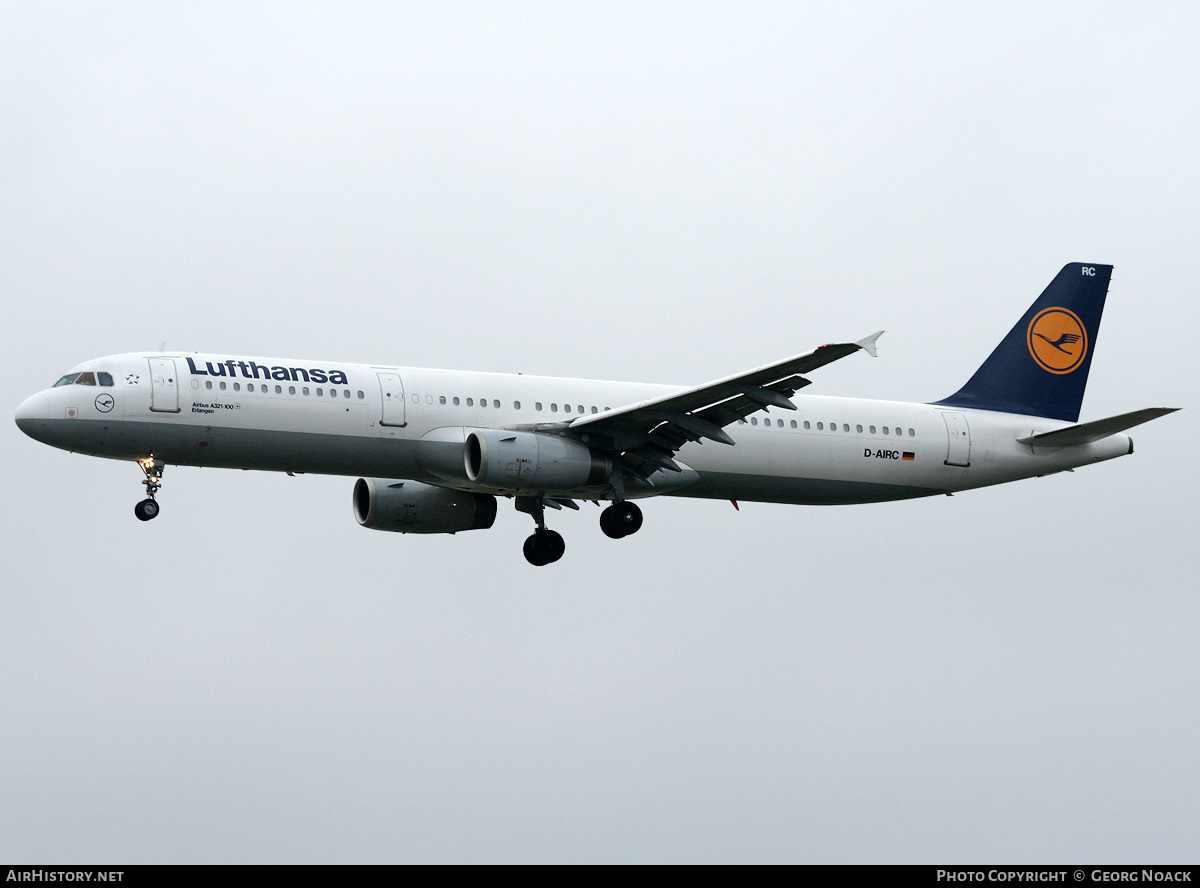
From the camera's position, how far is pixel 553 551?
4309cm

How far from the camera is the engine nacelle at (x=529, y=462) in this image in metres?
37.1

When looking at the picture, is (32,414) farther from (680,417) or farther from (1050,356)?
(1050,356)

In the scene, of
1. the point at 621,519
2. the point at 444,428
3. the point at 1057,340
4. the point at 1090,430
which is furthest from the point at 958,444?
the point at 444,428

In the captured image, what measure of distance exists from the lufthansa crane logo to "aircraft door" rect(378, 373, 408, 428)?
59.6ft

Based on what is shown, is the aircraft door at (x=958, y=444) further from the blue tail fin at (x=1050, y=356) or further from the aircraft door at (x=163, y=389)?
the aircraft door at (x=163, y=389)

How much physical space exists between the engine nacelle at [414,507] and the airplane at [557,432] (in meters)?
0.05

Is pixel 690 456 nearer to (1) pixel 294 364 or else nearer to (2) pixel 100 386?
(1) pixel 294 364

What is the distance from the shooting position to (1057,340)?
46.2 metres

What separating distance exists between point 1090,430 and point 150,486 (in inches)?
902

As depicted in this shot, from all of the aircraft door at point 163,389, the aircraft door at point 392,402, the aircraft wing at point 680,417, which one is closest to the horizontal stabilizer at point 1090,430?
the aircraft wing at point 680,417

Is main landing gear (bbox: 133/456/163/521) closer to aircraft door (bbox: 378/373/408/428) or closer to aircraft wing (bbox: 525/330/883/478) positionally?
aircraft door (bbox: 378/373/408/428)

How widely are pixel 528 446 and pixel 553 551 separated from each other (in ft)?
20.2

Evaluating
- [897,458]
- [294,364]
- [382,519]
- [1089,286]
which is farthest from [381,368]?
[1089,286]

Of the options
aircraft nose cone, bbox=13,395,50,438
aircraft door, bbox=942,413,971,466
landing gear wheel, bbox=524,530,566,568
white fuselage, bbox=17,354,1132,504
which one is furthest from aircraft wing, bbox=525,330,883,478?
aircraft nose cone, bbox=13,395,50,438
